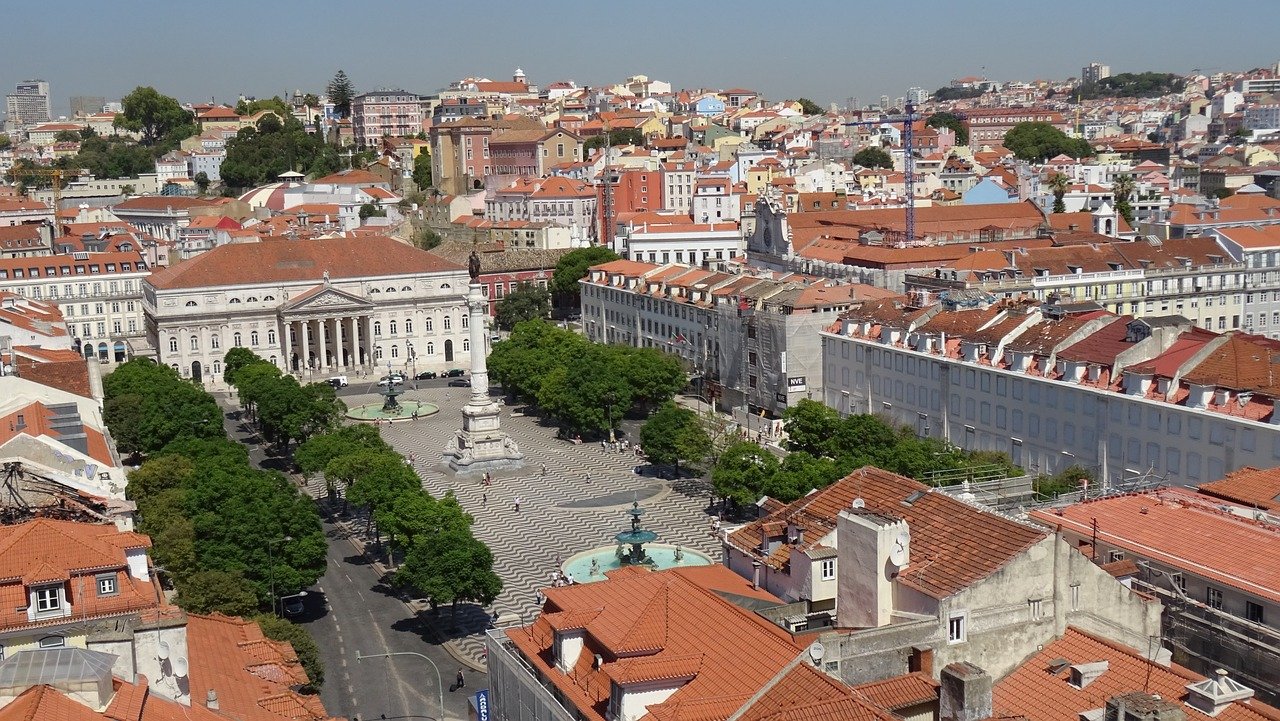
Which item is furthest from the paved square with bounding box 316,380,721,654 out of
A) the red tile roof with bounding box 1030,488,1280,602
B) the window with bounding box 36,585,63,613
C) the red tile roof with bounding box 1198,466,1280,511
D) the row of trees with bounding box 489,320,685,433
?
the red tile roof with bounding box 1198,466,1280,511

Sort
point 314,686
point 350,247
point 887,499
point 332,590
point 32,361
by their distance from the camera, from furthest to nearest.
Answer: point 350,247, point 32,361, point 332,590, point 314,686, point 887,499

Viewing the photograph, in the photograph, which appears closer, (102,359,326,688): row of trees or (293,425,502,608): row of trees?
(102,359,326,688): row of trees

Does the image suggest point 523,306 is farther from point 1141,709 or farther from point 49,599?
point 1141,709

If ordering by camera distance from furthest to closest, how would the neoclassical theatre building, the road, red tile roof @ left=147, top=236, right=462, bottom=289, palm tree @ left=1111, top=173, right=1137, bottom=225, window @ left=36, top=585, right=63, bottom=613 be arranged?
palm tree @ left=1111, top=173, right=1137, bottom=225, red tile roof @ left=147, top=236, right=462, bottom=289, the neoclassical theatre building, the road, window @ left=36, top=585, right=63, bottom=613

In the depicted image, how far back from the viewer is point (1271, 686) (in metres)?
28.0

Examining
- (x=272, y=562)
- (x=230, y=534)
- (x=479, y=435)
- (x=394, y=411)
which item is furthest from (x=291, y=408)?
(x=230, y=534)

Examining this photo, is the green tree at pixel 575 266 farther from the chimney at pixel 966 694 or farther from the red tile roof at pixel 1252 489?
the chimney at pixel 966 694

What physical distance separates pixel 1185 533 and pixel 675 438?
45788mm

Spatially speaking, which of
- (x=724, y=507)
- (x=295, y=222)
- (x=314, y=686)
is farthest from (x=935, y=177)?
(x=314, y=686)

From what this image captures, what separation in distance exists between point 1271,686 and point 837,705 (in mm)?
10397

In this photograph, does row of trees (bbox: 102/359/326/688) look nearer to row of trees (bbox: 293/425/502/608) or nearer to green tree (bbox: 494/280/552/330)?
row of trees (bbox: 293/425/502/608)

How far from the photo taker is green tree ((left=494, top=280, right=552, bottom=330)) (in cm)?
13138

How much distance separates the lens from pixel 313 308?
12069 cm

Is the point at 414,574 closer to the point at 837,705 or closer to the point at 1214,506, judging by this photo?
the point at 1214,506
